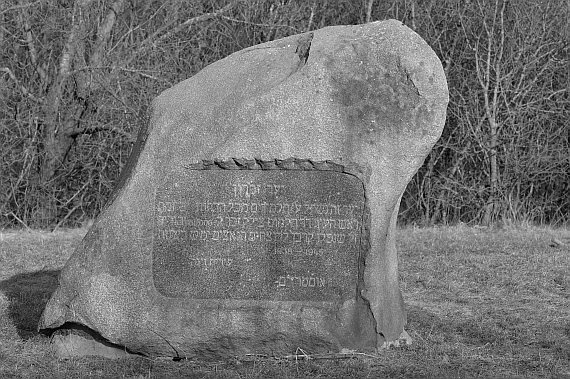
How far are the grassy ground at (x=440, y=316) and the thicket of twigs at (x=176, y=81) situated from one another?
2316 millimetres

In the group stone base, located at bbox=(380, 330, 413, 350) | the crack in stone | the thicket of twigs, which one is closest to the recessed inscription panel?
stone base, located at bbox=(380, 330, 413, 350)

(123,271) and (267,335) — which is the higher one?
A: (123,271)

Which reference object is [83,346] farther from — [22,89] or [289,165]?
[22,89]

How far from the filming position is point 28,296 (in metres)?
7.30

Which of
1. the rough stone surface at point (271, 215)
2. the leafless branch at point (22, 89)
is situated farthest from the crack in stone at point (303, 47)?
the leafless branch at point (22, 89)

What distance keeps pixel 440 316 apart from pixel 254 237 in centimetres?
190

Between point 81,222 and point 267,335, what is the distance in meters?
8.15

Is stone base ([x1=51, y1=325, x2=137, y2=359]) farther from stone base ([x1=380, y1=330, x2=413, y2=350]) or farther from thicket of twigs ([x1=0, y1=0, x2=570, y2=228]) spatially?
thicket of twigs ([x1=0, y1=0, x2=570, y2=228])

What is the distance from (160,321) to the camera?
5.38m

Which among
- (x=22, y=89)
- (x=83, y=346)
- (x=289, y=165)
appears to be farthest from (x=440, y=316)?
(x=22, y=89)

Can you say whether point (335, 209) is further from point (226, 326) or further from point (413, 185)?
point (413, 185)

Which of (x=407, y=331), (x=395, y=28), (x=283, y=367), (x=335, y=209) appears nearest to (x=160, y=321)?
(x=283, y=367)

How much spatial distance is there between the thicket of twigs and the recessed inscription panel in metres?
7.01

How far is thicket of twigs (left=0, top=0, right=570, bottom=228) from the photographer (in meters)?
12.6
